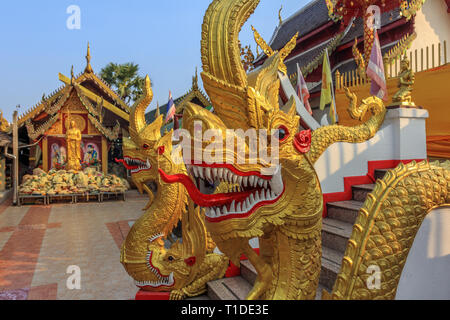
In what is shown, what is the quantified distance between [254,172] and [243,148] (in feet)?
0.39

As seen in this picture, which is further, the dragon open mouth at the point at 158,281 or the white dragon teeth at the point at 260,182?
the dragon open mouth at the point at 158,281

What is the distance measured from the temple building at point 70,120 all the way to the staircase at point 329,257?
39.3 ft

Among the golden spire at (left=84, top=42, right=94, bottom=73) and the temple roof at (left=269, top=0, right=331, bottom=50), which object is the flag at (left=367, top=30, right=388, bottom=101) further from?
the golden spire at (left=84, top=42, right=94, bottom=73)

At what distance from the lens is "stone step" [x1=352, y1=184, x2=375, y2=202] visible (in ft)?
9.58

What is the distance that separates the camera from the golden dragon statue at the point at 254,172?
4.29ft

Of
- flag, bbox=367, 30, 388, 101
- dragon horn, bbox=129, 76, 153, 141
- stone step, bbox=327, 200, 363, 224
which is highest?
flag, bbox=367, 30, 388, 101

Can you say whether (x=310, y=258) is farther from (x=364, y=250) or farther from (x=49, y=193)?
(x=49, y=193)

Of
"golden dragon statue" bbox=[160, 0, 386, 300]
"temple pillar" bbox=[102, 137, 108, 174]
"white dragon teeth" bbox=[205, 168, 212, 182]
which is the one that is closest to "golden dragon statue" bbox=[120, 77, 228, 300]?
"golden dragon statue" bbox=[160, 0, 386, 300]

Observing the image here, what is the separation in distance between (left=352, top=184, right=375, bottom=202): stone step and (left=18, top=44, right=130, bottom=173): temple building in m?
12.0

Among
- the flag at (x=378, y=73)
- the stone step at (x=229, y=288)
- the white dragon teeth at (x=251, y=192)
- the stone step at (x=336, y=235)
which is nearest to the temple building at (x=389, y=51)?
the flag at (x=378, y=73)

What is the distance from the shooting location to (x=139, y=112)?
3439 millimetres

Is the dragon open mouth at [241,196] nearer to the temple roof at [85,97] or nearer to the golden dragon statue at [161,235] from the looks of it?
the golden dragon statue at [161,235]

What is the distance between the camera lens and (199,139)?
126 centimetres

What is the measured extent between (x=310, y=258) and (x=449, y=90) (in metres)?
4.66
